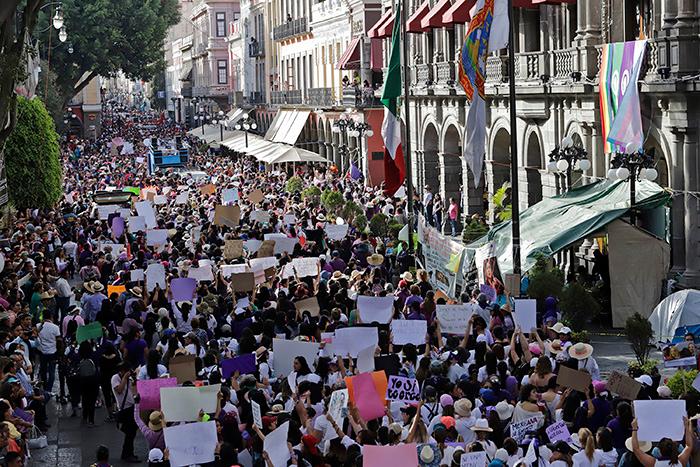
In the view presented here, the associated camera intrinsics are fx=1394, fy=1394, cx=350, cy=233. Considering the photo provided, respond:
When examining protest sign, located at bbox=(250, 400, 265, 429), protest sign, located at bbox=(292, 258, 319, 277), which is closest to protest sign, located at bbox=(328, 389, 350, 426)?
protest sign, located at bbox=(250, 400, 265, 429)

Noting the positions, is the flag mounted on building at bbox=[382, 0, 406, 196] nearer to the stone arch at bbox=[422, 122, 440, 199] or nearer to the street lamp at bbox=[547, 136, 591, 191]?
the street lamp at bbox=[547, 136, 591, 191]

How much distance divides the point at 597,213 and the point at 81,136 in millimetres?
91512

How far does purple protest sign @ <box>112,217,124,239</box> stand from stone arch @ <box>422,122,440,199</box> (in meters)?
15.9

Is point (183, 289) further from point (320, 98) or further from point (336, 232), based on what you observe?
point (320, 98)

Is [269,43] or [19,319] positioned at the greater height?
[269,43]

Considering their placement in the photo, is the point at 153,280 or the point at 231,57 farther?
the point at 231,57

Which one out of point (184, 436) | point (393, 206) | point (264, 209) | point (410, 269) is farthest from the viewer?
point (393, 206)


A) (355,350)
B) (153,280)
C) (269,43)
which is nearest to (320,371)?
(355,350)

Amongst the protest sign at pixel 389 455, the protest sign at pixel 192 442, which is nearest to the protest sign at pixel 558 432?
the protest sign at pixel 389 455

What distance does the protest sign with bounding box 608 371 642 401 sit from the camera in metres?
13.1

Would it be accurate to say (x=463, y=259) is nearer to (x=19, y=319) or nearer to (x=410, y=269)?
(x=410, y=269)

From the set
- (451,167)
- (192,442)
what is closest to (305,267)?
(192,442)

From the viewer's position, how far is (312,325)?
1723 cm

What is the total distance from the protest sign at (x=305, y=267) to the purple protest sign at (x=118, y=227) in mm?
9093
